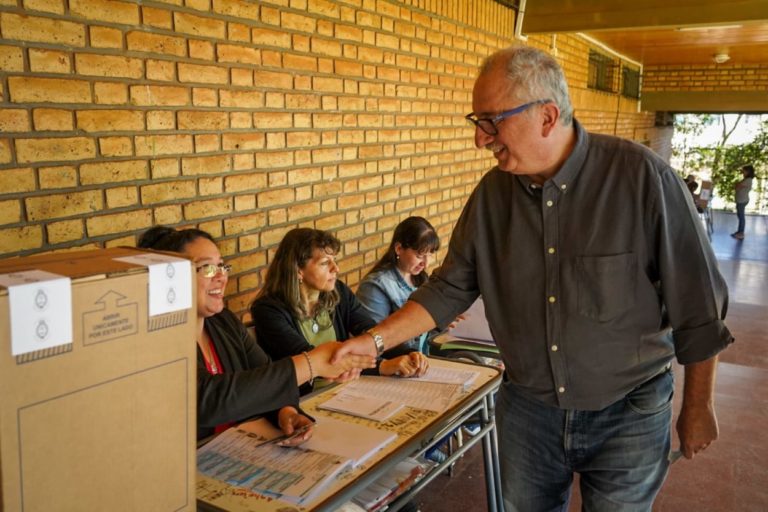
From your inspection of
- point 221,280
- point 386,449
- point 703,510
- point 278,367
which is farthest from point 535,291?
point 703,510

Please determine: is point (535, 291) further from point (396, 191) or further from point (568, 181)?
point (396, 191)

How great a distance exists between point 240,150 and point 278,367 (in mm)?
1412

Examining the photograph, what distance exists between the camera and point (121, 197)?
2424 mm

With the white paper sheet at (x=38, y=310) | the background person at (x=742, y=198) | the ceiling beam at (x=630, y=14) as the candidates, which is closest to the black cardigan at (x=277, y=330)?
the white paper sheet at (x=38, y=310)

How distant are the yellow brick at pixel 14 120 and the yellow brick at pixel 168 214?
600 millimetres

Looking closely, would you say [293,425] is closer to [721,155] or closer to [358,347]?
[358,347]

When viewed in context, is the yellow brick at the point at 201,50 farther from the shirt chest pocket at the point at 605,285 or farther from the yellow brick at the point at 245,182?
the shirt chest pocket at the point at 605,285

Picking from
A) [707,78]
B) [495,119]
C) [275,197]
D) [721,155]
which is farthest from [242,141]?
[721,155]

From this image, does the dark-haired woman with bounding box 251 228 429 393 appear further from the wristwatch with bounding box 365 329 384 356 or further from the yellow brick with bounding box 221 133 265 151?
the wristwatch with bounding box 365 329 384 356

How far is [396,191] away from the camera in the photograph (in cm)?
439

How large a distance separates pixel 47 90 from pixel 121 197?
0.45m

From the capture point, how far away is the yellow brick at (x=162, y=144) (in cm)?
248

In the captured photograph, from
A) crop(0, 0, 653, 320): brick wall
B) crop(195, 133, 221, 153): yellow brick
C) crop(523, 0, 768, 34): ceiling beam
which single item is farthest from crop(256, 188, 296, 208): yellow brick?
crop(523, 0, 768, 34): ceiling beam

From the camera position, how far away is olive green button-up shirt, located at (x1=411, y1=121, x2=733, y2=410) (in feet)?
5.31
